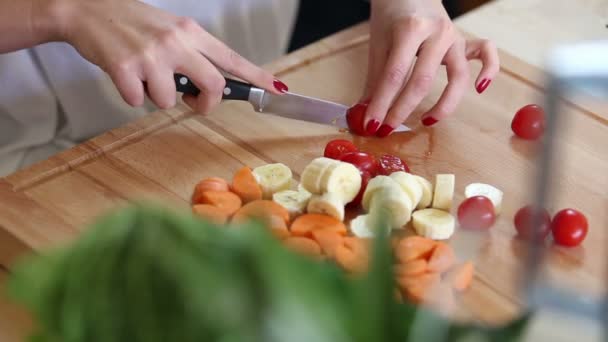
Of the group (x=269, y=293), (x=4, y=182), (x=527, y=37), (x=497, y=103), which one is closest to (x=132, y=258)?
(x=269, y=293)

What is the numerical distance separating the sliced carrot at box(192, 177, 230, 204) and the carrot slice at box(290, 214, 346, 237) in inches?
4.3

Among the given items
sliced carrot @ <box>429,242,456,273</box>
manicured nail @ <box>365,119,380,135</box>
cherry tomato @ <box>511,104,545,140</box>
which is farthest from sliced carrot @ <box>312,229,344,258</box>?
cherry tomato @ <box>511,104,545,140</box>

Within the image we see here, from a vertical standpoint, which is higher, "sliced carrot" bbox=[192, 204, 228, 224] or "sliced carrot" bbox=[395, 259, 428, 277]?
"sliced carrot" bbox=[395, 259, 428, 277]

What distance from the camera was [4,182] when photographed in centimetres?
118

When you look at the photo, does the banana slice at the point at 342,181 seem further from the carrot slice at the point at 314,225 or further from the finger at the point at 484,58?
the finger at the point at 484,58

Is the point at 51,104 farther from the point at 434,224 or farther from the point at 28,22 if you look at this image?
the point at 434,224

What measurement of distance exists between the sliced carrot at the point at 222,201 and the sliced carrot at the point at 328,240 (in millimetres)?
112

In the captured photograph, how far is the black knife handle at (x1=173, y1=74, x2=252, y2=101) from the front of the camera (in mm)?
1252

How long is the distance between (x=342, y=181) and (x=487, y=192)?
188 millimetres

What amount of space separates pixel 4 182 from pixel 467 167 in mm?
608

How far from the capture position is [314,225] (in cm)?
111

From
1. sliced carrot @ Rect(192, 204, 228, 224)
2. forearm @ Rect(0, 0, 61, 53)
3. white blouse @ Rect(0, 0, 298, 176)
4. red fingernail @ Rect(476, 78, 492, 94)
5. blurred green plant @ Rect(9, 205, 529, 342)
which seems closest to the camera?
blurred green plant @ Rect(9, 205, 529, 342)

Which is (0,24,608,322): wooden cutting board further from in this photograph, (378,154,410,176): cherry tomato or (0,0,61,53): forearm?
(0,0,61,53): forearm

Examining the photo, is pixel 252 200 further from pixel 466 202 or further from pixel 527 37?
pixel 527 37
